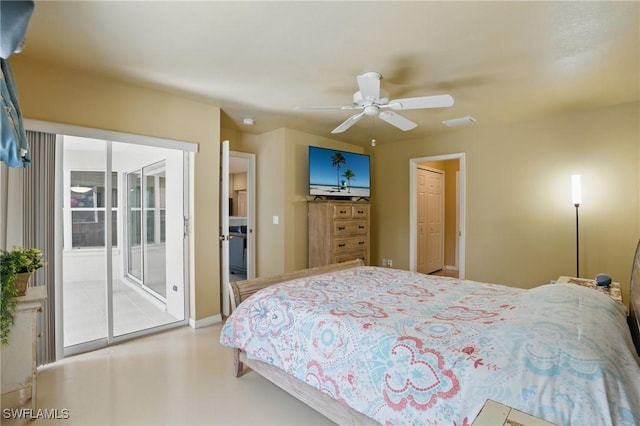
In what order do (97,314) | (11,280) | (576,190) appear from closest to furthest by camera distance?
(11,280) → (576,190) → (97,314)

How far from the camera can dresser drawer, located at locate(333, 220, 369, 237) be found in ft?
14.0

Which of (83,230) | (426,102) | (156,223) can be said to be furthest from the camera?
(156,223)

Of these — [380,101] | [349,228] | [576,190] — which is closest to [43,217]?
[380,101]

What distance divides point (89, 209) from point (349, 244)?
3093 millimetres

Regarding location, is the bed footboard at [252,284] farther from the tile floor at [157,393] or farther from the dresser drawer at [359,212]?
the dresser drawer at [359,212]

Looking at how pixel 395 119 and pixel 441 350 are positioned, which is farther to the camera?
pixel 395 119

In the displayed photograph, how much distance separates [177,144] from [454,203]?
5470 mm

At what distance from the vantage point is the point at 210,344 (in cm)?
296

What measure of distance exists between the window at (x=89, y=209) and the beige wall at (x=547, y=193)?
421 centimetres

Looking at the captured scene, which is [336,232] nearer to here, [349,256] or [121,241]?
[349,256]

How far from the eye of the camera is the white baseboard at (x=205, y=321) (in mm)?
3367

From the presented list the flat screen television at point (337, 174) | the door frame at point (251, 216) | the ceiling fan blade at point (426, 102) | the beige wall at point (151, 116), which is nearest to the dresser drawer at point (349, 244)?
the flat screen television at point (337, 174)

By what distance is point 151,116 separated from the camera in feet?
9.87

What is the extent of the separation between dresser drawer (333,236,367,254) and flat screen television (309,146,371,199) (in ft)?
2.24
